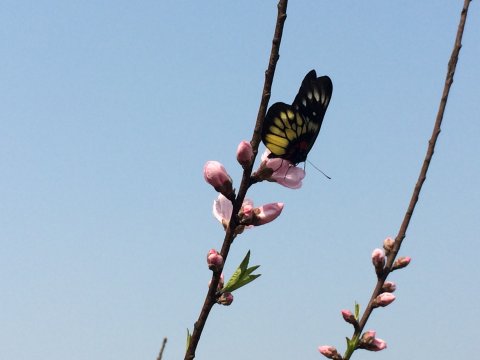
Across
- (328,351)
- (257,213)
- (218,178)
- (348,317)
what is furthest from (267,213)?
(348,317)

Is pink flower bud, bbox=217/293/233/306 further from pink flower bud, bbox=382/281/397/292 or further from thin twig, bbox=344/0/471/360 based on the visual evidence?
pink flower bud, bbox=382/281/397/292

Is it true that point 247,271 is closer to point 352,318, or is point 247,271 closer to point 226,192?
point 226,192

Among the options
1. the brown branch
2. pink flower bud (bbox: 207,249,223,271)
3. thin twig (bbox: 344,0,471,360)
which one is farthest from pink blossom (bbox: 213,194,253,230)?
thin twig (bbox: 344,0,471,360)

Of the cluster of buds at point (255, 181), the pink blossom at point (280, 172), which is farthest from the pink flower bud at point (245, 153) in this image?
the pink blossom at point (280, 172)

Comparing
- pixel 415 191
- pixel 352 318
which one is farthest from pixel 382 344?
pixel 415 191

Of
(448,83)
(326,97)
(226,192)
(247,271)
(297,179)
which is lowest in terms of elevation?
(247,271)

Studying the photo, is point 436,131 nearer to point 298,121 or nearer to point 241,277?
point 298,121

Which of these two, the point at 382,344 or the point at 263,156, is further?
the point at 382,344
